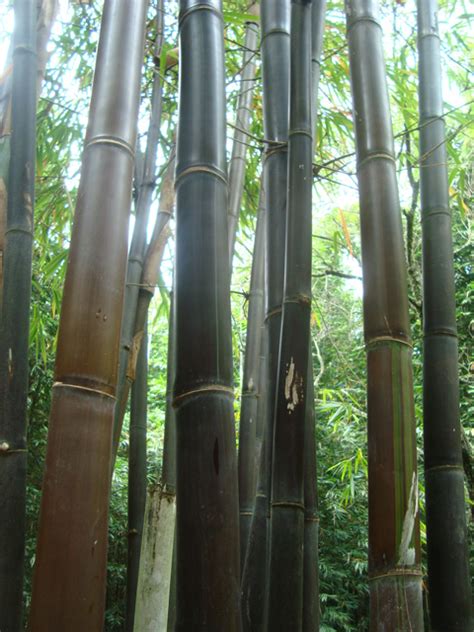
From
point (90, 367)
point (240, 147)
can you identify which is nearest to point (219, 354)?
point (90, 367)

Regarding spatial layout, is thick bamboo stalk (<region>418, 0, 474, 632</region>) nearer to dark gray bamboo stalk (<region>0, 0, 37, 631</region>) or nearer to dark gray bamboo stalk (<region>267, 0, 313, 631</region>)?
dark gray bamboo stalk (<region>267, 0, 313, 631</region>)

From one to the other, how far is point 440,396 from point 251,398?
89 centimetres

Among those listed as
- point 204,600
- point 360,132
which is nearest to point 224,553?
point 204,600

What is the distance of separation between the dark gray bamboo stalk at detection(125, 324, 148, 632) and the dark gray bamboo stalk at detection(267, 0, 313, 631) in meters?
1.34

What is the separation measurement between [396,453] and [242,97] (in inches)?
84.6

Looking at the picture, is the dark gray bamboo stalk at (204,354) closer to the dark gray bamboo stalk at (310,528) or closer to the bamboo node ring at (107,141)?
the bamboo node ring at (107,141)

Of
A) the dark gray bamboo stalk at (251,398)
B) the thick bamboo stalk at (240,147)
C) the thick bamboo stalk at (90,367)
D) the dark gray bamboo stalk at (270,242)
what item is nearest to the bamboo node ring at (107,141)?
the thick bamboo stalk at (90,367)

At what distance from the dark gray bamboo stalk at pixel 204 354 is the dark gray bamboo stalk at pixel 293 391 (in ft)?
0.90

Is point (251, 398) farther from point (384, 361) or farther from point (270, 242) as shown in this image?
point (384, 361)

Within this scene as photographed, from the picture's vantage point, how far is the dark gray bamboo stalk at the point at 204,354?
1.18 metres

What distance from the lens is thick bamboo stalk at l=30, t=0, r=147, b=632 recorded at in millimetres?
1129

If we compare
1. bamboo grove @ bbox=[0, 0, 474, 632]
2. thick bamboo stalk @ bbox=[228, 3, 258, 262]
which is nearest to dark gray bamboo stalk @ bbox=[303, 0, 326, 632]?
bamboo grove @ bbox=[0, 0, 474, 632]

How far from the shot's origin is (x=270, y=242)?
188 centimetres

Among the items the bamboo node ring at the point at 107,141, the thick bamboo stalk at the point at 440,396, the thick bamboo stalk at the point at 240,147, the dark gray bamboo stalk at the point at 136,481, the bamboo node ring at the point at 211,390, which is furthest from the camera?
the thick bamboo stalk at the point at 240,147
